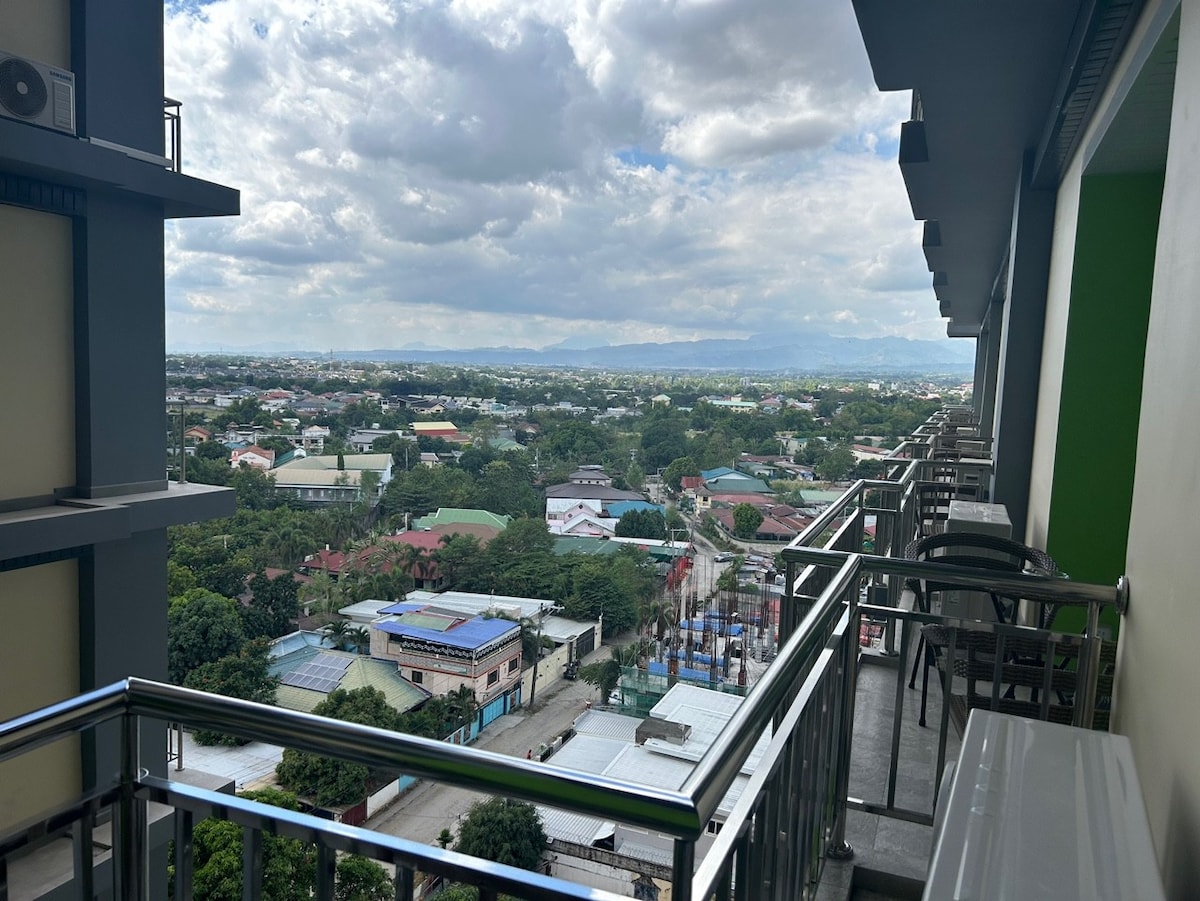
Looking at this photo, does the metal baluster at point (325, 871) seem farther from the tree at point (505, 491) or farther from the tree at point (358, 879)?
the tree at point (505, 491)

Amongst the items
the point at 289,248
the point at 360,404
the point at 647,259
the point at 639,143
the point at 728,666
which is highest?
the point at 639,143

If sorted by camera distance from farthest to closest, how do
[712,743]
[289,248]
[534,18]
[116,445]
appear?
[534,18] < [289,248] < [116,445] < [712,743]

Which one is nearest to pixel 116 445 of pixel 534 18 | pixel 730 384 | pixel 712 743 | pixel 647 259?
pixel 712 743

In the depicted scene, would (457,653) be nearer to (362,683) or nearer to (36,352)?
(362,683)

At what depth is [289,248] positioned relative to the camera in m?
38.1

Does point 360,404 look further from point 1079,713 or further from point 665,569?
point 1079,713

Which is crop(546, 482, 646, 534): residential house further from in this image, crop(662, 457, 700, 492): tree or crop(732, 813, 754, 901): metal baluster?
crop(732, 813, 754, 901): metal baluster

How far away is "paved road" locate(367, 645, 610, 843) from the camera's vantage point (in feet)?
46.2

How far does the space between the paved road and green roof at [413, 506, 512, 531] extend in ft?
22.4

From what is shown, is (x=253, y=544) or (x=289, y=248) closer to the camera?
(x=253, y=544)

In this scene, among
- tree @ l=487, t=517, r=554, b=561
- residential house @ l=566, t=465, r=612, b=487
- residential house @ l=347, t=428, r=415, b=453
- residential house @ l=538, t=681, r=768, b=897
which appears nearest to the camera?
residential house @ l=538, t=681, r=768, b=897

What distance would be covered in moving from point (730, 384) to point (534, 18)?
1186 inches

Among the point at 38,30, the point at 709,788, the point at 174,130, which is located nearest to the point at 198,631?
the point at 174,130

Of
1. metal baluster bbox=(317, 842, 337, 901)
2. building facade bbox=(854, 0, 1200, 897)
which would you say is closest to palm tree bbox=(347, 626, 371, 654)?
building facade bbox=(854, 0, 1200, 897)
